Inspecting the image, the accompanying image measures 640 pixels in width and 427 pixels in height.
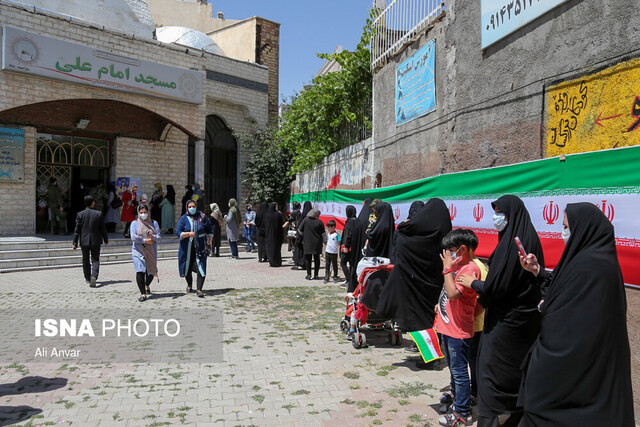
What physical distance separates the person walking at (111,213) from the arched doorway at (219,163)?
4.39 m

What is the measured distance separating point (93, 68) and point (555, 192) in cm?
1374

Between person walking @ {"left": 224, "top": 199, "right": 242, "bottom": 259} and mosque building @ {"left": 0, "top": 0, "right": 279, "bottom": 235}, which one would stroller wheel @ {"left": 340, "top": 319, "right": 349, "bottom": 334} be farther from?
mosque building @ {"left": 0, "top": 0, "right": 279, "bottom": 235}

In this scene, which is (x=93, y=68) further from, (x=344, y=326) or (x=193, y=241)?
(x=344, y=326)

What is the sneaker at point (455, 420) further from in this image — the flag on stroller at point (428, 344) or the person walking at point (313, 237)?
the person walking at point (313, 237)

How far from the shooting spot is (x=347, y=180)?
480 inches

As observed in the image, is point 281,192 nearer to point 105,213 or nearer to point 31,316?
point 105,213

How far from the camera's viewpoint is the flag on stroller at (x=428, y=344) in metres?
4.63

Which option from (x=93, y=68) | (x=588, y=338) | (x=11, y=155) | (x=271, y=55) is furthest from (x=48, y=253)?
(x=271, y=55)

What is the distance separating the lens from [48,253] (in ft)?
40.6

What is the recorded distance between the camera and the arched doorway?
2008cm

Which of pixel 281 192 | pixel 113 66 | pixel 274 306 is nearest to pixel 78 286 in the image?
pixel 274 306

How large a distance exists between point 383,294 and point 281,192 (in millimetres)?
14408

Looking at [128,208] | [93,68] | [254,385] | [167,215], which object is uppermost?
[93,68]

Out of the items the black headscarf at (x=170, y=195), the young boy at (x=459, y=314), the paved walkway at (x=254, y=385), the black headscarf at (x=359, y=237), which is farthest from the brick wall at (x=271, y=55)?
the young boy at (x=459, y=314)
